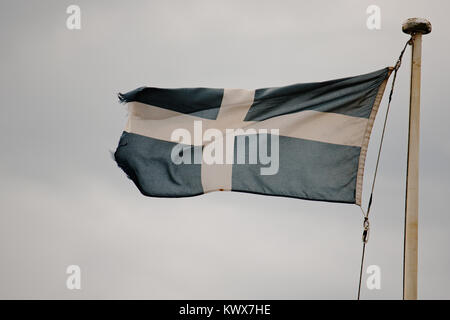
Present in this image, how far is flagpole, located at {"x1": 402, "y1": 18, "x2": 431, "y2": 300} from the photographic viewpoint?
12.4 meters

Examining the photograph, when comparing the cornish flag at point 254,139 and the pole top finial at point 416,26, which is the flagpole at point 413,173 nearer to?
the pole top finial at point 416,26

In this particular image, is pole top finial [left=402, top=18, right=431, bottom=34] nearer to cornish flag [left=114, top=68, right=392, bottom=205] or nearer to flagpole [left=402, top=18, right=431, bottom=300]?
flagpole [left=402, top=18, right=431, bottom=300]

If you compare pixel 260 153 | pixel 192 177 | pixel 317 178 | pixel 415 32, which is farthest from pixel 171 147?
pixel 415 32

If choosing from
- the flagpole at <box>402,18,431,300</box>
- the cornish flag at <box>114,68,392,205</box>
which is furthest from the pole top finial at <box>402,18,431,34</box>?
the cornish flag at <box>114,68,392,205</box>

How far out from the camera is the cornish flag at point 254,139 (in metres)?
14.8

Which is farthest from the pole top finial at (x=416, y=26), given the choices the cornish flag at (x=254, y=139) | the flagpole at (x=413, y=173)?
the cornish flag at (x=254, y=139)

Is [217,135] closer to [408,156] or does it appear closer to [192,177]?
[192,177]

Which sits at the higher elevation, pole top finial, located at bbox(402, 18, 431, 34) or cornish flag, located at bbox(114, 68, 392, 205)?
pole top finial, located at bbox(402, 18, 431, 34)

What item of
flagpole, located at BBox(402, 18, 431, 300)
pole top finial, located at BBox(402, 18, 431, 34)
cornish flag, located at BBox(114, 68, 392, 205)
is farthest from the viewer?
cornish flag, located at BBox(114, 68, 392, 205)

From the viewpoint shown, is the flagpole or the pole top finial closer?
the flagpole

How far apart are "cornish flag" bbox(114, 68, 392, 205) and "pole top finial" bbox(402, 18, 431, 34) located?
981mm

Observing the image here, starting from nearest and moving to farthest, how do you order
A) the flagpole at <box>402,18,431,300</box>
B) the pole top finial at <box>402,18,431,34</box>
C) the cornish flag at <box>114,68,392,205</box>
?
the flagpole at <box>402,18,431,300</box>
the pole top finial at <box>402,18,431,34</box>
the cornish flag at <box>114,68,392,205</box>

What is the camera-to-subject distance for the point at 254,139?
1559 cm

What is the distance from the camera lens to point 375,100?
48.4 ft
